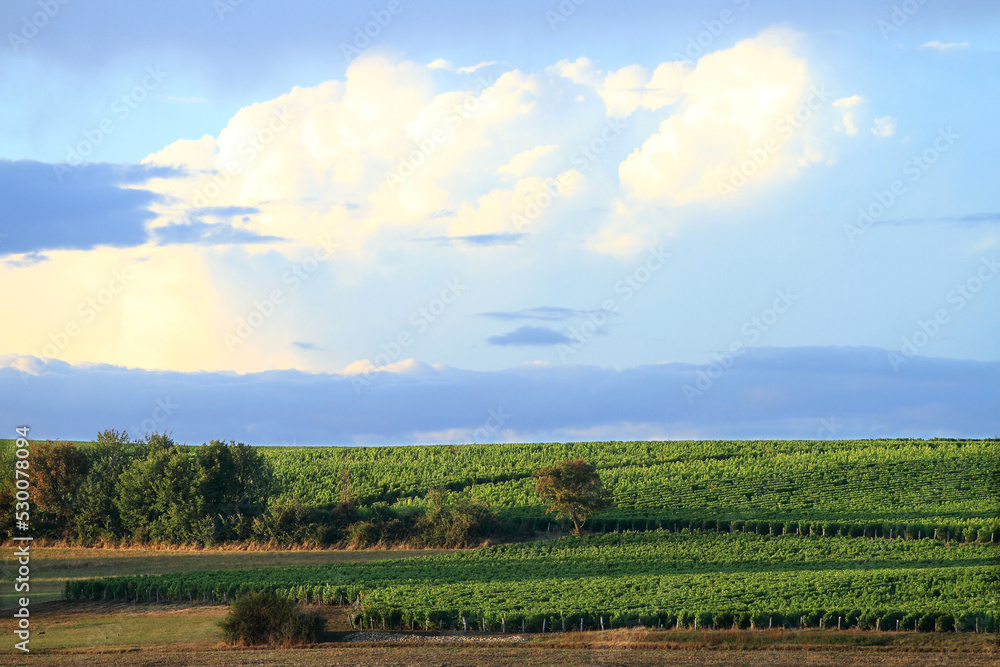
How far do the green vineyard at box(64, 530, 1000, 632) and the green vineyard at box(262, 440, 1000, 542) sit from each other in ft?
19.9

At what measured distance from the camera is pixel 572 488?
58.2 metres

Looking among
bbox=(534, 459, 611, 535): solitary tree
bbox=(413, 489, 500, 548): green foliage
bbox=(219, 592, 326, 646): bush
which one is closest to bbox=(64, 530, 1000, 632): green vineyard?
bbox=(534, 459, 611, 535): solitary tree

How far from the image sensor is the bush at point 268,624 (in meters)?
32.2

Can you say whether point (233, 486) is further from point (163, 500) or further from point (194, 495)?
point (163, 500)

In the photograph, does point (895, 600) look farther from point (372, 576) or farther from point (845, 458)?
point (845, 458)

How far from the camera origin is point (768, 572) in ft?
144

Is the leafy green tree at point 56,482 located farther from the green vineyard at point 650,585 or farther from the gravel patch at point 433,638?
the gravel patch at point 433,638

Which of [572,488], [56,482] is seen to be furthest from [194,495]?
[572,488]

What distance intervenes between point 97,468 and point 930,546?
52410 mm

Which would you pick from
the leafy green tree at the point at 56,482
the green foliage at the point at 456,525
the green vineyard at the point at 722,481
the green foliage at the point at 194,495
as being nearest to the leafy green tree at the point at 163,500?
the green foliage at the point at 194,495

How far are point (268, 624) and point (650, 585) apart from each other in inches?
635

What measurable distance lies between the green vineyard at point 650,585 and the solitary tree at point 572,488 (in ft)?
6.68

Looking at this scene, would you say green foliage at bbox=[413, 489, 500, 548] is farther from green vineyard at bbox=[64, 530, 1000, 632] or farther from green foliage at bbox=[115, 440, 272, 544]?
green foliage at bbox=[115, 440, 272, 544]

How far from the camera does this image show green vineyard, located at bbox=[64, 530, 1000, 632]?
3303cm
